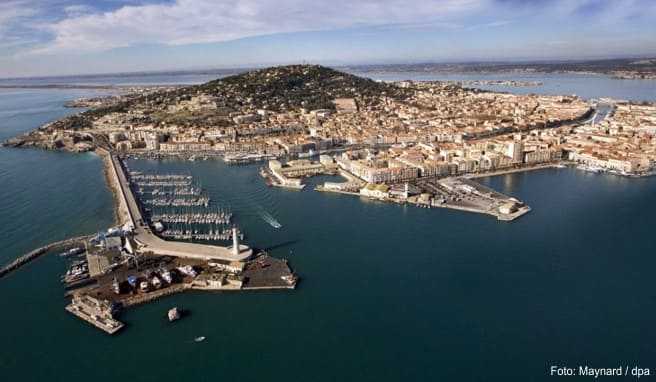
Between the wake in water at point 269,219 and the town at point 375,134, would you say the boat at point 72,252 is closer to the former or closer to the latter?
the town at point 375,134

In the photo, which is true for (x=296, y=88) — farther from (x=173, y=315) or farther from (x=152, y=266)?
(x=173, y=315)

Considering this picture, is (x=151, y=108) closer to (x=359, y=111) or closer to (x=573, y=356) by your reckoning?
(x=359, y=111)

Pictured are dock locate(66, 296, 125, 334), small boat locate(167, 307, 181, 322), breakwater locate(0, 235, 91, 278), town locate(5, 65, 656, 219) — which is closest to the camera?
dock locate(66, 296, 125, 334)

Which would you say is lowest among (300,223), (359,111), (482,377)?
(482,377)

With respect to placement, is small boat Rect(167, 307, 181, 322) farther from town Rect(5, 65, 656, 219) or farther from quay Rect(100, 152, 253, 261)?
town Rect(5, 65, 656, 219)

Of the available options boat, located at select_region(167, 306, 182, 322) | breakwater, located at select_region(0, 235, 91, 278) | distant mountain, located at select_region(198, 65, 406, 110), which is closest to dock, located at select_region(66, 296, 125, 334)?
boat, located at select_region(167, 306, 182, 322)

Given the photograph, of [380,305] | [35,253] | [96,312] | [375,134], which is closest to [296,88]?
[375,134]

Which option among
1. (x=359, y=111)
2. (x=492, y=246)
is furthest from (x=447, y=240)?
(x=359, y=111)

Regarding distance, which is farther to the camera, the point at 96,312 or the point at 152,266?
the point at 152,266
